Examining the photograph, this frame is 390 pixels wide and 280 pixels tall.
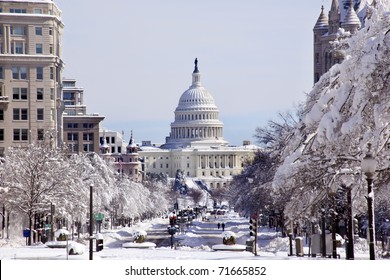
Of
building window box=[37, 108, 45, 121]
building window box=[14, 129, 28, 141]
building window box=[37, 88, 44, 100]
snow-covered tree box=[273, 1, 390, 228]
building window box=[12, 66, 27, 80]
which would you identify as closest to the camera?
snow-covered tree box=[273, 1, 390, 228]

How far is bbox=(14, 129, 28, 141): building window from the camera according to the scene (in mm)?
102750

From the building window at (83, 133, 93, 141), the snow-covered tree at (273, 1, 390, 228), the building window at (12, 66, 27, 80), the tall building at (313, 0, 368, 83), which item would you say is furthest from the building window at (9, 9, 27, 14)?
the snow-covered tree at (273, 1, 390, 228)

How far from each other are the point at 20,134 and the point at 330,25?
50517mm

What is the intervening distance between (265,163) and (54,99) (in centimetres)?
3788

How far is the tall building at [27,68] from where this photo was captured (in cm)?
10356

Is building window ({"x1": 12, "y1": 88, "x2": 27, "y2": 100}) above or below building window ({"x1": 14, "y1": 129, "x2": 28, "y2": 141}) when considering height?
above

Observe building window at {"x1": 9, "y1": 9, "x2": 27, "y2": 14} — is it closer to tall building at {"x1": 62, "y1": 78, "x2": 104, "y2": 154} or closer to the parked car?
tall building at {"x1": 62, "y1": 78, "x2": 104, "y2": 154}

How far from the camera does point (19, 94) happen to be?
10556 cm

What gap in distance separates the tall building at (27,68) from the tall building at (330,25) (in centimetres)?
3465

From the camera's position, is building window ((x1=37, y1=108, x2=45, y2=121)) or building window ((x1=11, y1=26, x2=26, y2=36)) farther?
building window ((x1=37, y1=108, x2=45, y2=121))
